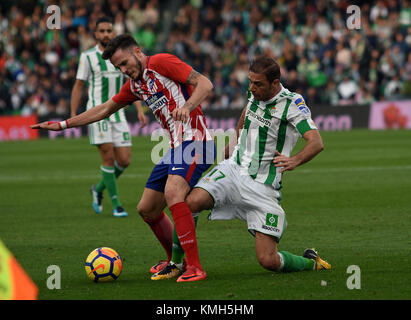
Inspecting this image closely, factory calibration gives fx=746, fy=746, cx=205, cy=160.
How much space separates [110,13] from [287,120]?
79.5 feet

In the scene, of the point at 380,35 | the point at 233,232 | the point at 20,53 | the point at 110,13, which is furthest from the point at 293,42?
the point at 233,232

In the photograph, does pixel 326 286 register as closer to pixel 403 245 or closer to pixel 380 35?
pixel 403 245

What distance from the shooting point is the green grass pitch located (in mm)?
5586

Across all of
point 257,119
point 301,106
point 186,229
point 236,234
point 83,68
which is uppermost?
point 83,68

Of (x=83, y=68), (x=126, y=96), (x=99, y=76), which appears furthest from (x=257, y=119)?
(x=83, y=68)

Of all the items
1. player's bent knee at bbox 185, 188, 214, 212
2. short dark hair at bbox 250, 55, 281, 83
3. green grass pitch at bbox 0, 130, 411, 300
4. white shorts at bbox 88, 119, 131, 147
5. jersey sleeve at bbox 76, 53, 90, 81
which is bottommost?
green grass pitch at bbox 0, 130, 411, 300

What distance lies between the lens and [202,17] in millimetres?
29938

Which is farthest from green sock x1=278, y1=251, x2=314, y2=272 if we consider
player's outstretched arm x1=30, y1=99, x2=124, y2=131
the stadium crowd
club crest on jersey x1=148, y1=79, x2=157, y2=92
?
the stadium crowd

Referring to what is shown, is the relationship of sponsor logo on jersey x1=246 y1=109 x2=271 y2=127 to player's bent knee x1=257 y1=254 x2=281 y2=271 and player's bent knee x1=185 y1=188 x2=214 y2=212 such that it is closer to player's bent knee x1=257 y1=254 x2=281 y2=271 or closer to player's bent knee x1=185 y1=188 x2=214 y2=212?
player's bent knee x1=185 y1=188 x2=214 y2=212

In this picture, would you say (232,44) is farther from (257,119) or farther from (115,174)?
(257,119)

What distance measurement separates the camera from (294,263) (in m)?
6.16

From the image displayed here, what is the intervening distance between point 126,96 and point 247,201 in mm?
1454

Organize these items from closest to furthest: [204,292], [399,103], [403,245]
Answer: [204,292]
[403,245]
[399,103]

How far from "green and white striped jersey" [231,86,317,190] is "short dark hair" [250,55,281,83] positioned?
0.19 meters
